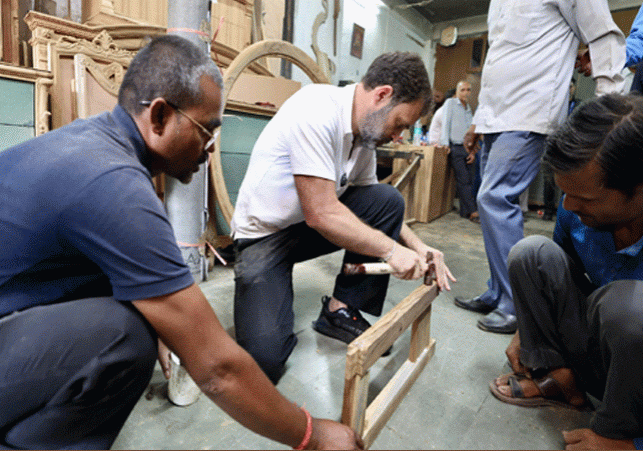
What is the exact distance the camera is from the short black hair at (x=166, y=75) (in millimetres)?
768

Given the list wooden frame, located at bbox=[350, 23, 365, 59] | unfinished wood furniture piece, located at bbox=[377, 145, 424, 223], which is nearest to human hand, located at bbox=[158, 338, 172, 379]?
unfinished wood furniture piece, located at bbox=[377, 145, 424, 223]

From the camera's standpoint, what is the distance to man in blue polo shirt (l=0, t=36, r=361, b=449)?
A: 64cm

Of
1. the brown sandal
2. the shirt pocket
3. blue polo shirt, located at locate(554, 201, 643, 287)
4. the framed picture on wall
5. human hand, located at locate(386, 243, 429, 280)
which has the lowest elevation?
the brown sandal

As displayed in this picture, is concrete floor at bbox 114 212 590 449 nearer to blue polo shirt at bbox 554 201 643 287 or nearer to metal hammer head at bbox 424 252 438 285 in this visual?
metal hammer head at bbox 424 252 438 285

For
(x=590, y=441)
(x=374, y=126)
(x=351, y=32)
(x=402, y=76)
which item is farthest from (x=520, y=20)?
(x=351, y=32)

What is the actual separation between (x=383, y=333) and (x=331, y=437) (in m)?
0.32

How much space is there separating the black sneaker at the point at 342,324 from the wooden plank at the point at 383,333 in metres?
0.34

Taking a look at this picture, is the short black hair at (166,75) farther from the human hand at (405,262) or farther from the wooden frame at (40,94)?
the wooden frame at (40,94)

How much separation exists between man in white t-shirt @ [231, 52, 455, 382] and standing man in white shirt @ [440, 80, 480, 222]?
3.14 metres

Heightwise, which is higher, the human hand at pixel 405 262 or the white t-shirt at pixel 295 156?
the white t-shirt at pixel 295 156

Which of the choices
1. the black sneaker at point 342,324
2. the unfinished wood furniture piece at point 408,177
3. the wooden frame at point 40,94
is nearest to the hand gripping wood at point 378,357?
the black sneaker at point 342,324

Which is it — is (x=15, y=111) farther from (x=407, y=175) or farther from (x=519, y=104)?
(x=407, y=175)

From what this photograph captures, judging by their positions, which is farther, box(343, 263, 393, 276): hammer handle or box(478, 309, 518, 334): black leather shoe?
box(478, 309, 518, 334): black leather shoe

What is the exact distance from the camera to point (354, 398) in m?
0.97
